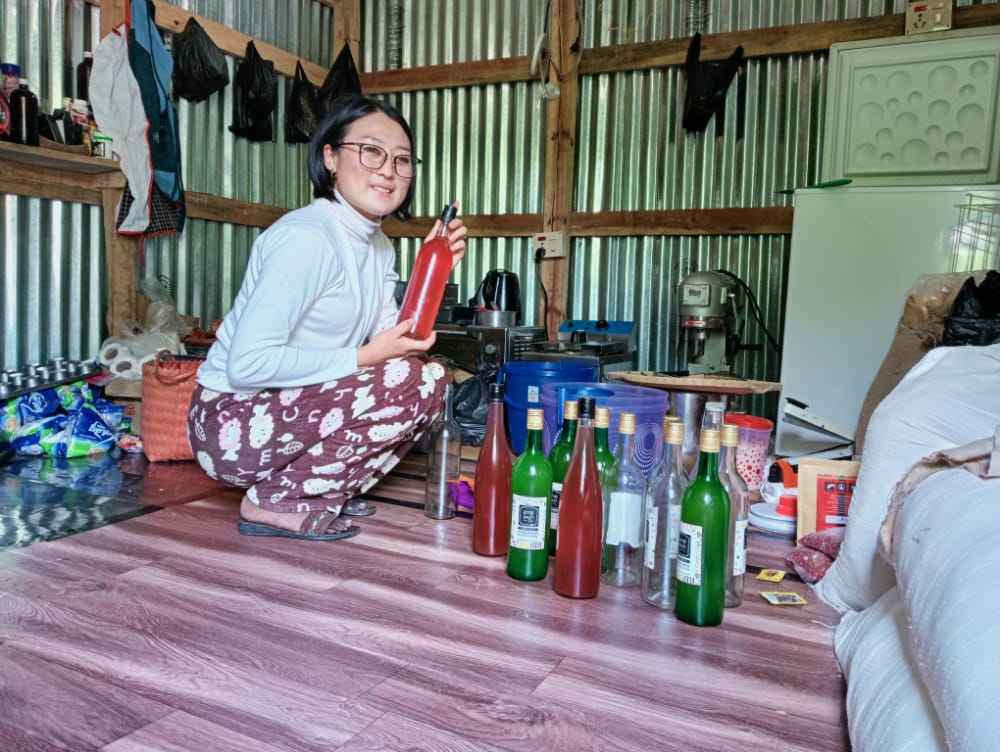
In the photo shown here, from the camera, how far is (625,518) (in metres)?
1.76

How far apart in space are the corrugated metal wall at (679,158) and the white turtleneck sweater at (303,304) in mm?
2642

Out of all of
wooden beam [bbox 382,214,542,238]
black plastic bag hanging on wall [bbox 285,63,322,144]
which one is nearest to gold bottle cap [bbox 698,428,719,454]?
wooden beam [bbox 382,214,542,238]

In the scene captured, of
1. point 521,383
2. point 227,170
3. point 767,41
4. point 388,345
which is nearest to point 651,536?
point 388,345

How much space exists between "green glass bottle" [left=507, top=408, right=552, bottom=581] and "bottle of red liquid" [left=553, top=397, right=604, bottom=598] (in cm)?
6

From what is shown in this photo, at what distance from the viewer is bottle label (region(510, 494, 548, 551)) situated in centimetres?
173

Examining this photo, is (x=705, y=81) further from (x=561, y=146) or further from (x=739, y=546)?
(x=739, y=546)

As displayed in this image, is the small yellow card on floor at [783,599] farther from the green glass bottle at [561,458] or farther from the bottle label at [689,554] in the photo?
the green glass bottle at [561,458]

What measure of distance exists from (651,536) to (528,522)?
268 millimetres

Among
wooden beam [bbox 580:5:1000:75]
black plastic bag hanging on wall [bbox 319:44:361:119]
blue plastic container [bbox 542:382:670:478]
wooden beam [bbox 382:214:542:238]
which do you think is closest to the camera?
blue plastic container [bbox 542:382:670:478]

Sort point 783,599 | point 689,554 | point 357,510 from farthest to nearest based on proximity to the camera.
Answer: point 357,510 → point 783,599 → point 689,554

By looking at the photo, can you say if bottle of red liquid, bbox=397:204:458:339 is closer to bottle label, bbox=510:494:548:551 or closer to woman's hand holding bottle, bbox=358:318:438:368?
woman's hand holding bottle, bbox=358:318:438:368

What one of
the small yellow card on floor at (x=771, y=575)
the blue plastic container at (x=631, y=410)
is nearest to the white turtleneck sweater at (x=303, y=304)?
the blue plastic container at (x=631, y=410)

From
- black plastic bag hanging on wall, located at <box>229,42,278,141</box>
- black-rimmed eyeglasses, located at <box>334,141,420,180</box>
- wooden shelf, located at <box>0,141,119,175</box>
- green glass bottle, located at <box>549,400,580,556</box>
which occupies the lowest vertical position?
green glass bottle, located at <box>549,400,580,556</box>

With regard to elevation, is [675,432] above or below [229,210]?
below
